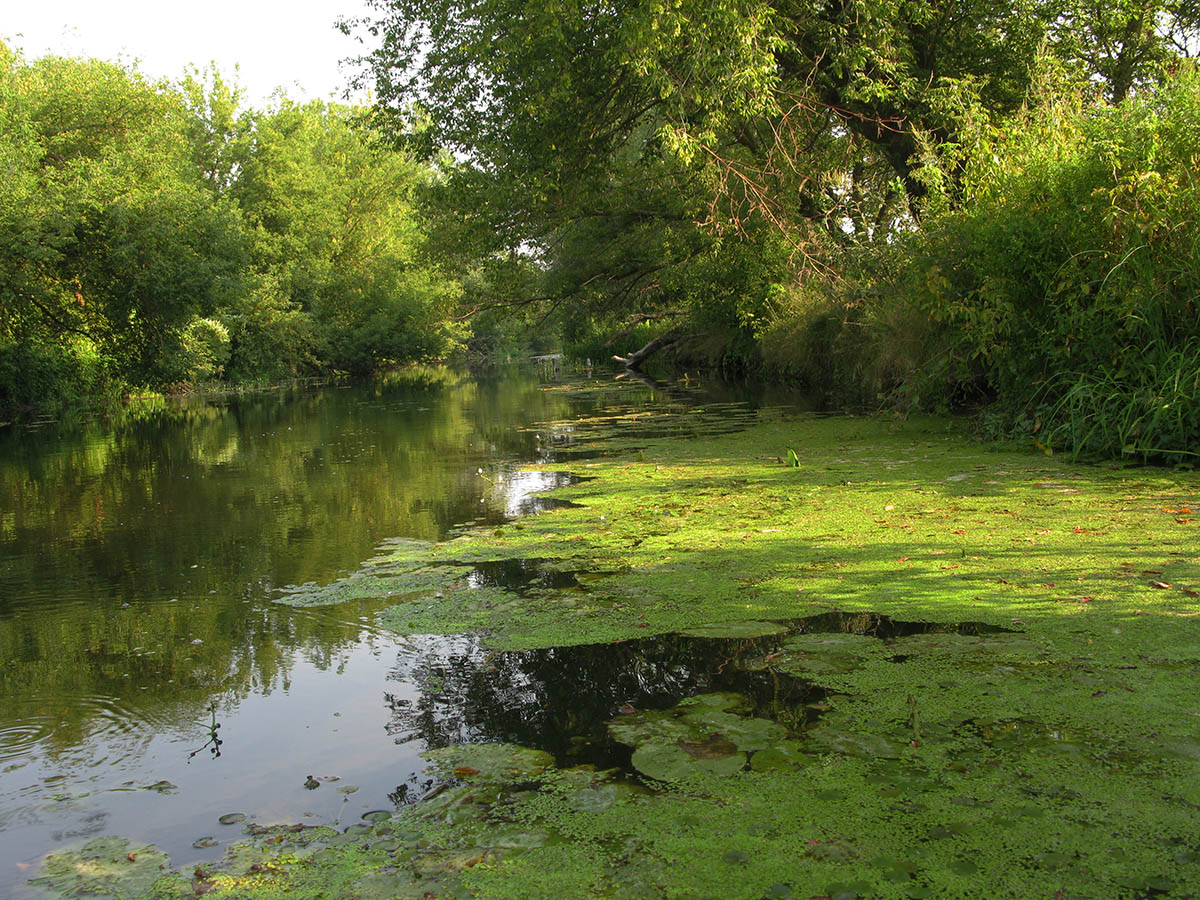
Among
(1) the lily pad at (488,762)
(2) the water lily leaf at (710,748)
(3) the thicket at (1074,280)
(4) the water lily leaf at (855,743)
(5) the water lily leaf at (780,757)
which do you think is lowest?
(1) the lily pad at (488,762)

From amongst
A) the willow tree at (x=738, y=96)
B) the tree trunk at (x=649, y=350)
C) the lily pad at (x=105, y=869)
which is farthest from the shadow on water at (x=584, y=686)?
the tree trunk at (x=649, y=350)

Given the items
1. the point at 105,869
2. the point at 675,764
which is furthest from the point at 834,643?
the point at 105,869

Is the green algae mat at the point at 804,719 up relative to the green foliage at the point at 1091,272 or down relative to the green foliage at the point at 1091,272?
down

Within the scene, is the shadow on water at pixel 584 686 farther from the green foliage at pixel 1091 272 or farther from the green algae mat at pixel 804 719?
the green foliage at pixel 1091 272

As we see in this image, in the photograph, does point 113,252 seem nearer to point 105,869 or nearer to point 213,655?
point 213,655

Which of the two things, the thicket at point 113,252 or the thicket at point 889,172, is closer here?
the thicket at point 889,172

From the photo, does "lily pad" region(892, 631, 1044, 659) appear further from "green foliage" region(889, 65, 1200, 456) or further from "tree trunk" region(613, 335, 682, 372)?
"tree trunk" region(613, 335, 682, 372)

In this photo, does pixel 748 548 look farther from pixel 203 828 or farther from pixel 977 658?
pixel 203 828

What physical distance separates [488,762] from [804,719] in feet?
3.51

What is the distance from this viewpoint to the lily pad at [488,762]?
296 centimetres

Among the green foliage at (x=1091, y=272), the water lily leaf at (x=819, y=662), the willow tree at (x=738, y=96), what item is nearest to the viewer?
the water lily leaf at (x=819, y=662)

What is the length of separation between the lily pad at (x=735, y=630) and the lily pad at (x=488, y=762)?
1.19 metres

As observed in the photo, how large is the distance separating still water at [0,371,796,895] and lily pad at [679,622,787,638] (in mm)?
325

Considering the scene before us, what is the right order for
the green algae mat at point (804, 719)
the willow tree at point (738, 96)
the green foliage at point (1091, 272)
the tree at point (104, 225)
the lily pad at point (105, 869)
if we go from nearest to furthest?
the green algae mat at point (804, 719)
the lily pad at point (105, 869)
the green foliage at point (1091, 272)
the willow tree at point (738, 96)
the tree at point (104, 225)
